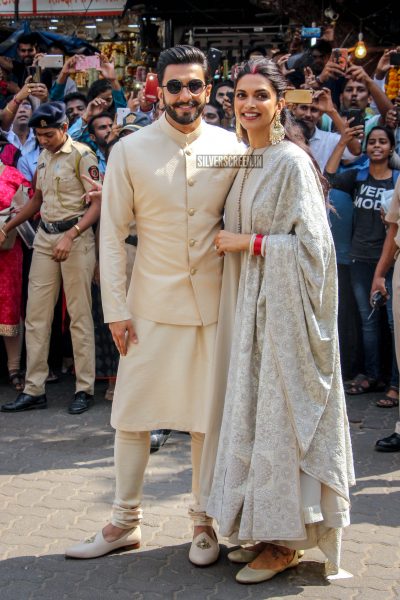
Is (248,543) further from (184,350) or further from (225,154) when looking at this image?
(225,154)

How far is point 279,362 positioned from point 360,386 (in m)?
3.66

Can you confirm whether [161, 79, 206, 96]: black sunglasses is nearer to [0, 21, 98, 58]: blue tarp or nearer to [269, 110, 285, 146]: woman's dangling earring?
[269, 110, 285, 146]: woman's dangling earring

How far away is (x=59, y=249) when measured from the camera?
6570 millimetres

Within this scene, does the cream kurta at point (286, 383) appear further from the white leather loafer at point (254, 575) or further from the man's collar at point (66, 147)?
the man's collar at point (66, 147)

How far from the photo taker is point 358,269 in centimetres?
717

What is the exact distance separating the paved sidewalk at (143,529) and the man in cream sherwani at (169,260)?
276mm

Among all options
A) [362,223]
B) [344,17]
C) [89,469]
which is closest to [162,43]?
[344,17]

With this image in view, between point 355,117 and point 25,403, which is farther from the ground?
point 355,117

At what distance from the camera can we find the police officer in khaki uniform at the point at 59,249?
658 centimetres

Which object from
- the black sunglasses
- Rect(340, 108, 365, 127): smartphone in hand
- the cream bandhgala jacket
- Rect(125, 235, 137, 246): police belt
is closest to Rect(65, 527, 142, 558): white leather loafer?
the cream bandhgala jacket

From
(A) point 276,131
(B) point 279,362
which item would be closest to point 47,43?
(A) point 276,131

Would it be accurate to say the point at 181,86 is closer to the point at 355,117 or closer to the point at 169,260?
Answer: the point at 169,260

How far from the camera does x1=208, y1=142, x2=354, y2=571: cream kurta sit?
368 cm

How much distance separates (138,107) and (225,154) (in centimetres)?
361
